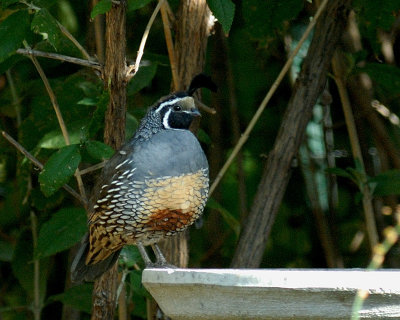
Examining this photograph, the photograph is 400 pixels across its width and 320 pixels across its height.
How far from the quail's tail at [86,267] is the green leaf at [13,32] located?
2.49 ft

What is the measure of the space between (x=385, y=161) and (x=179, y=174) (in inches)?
65.7

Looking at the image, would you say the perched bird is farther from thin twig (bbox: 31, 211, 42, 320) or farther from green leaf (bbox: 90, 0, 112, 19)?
thin twig (bbox: 31, 211, 42, 320)

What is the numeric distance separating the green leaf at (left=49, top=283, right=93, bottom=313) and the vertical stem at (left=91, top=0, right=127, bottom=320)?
18.2 inches

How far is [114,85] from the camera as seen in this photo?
269 cm

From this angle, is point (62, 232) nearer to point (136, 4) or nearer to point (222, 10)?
point (136, 4)

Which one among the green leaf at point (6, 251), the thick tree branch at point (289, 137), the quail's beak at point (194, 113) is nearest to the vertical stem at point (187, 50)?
the thick tree branch at point (289, 137)

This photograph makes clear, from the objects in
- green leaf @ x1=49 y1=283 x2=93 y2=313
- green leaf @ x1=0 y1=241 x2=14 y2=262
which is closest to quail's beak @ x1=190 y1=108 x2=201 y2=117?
green leaf @ x1=49 y1=283 x2=93 y2=313

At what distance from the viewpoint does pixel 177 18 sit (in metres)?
3.21

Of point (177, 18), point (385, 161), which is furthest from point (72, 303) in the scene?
point (385, 161)

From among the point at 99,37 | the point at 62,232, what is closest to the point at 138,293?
the point at 62,232

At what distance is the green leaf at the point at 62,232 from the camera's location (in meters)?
2.96

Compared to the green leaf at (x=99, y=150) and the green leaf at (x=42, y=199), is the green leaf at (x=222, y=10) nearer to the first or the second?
the green leaf at (x=99, y=150)

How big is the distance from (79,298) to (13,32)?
4.16 ft

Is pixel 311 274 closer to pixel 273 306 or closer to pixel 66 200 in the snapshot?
pixel 273 306
